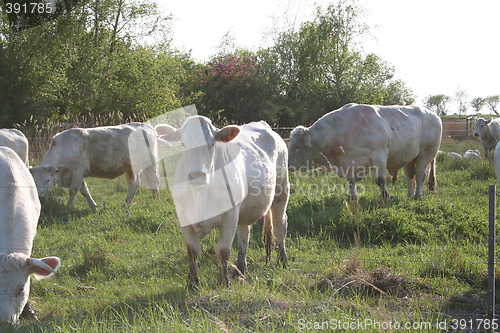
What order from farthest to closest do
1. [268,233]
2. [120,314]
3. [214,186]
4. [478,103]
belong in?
[478,103]
[268,233]
[214,186]
[120,314]

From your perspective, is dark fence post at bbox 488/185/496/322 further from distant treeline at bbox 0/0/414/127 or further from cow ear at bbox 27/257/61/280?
distant treeline at bbox 0/0/414/127

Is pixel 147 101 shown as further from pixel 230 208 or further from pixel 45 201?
pixel 230 208

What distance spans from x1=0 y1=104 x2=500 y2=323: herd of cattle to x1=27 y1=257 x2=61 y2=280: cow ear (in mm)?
11

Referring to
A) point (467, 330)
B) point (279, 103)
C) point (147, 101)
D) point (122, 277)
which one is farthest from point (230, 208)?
point (279, 103)

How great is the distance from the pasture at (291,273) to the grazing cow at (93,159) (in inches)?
27.3

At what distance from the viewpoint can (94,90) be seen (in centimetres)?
2169

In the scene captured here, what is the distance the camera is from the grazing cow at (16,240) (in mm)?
4406

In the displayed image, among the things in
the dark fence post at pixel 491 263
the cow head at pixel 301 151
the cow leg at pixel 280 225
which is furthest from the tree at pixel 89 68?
the dark fence post at pixel 491 263

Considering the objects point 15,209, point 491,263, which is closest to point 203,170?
point 15,209

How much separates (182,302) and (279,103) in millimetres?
25769

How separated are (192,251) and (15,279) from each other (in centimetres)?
164

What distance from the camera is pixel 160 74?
981 inches

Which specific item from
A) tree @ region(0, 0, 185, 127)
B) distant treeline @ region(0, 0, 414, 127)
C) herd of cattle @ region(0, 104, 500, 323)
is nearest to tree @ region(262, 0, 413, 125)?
distant treeline @ region(0, 0, 414, 127)

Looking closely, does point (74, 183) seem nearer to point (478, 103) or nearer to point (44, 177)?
point (44, 177)
